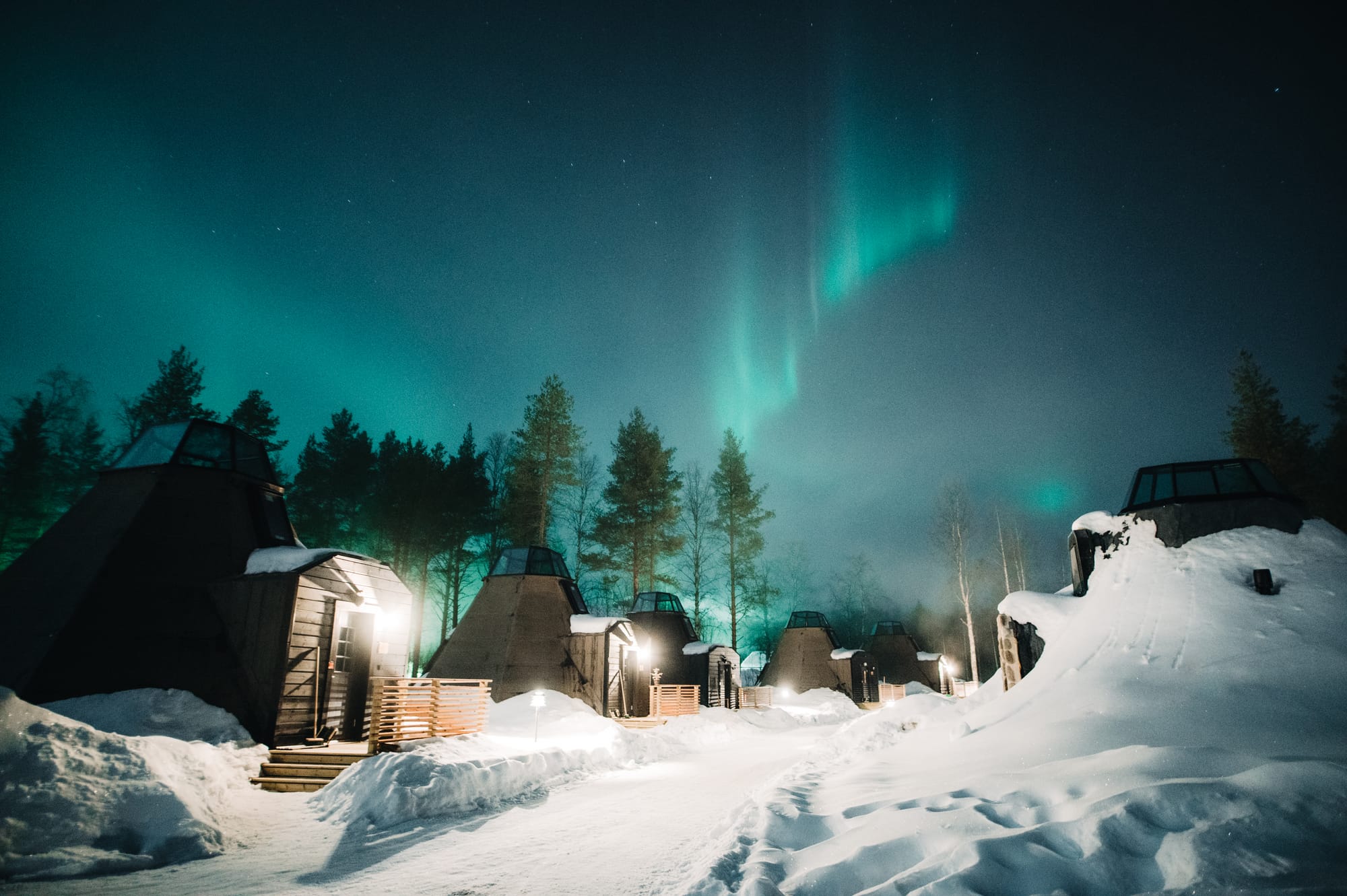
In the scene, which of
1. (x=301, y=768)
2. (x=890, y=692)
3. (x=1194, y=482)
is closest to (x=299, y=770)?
(x=301, y=768)

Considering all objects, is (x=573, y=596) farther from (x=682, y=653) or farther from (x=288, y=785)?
(x=288, y=785)

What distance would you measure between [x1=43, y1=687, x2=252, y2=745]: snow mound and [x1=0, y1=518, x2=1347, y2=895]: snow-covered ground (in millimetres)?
Answer: 41

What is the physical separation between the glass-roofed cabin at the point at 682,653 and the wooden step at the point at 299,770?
1664 cm

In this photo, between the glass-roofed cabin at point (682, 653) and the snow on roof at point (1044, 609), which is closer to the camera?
the snow on roof at point (1044, 609)

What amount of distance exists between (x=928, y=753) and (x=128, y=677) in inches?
548

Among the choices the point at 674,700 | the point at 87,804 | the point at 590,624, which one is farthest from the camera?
the point at 674,700

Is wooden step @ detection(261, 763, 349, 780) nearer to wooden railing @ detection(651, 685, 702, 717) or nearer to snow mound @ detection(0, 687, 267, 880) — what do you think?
snow mound @ detection(0, 687, 267, 880)

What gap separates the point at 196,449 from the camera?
14.0m

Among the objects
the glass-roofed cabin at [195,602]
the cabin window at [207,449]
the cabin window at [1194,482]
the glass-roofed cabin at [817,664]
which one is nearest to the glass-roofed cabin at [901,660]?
the glass-roofed cabin at [817,664]

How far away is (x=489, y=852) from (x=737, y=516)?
31.8 m

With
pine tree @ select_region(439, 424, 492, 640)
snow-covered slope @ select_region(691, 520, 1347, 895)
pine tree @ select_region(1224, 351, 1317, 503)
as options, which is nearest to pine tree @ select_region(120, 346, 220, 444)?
pine tree @ select_region(439, 424, 492, 640)

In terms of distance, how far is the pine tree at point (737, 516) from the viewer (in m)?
36.9

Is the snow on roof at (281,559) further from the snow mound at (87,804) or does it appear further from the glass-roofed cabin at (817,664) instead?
the glass-roofed cabin at (817,664)

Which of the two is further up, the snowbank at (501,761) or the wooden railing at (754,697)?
the snowbank at (501,761)
